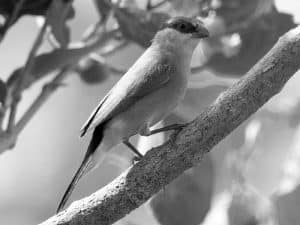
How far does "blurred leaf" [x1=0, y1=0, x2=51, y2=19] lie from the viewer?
91.5 inches

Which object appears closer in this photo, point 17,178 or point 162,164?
point 162,164

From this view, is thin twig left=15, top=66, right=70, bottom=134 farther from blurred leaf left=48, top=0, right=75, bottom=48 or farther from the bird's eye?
the bird's eye

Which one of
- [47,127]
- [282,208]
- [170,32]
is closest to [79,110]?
[47,127]

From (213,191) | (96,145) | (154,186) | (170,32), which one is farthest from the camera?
(170,32)

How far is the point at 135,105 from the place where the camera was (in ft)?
7.33

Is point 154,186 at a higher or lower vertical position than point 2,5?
lower

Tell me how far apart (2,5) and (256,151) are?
3.07 ft

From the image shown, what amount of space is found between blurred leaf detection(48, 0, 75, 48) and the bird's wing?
0.22 m

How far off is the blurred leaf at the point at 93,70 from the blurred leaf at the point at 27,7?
0.22 metres

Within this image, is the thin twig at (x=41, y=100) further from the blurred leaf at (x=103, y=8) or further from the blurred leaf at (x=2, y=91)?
the blurred leaf at (x=103, y=8)

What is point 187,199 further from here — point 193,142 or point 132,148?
point 193,142

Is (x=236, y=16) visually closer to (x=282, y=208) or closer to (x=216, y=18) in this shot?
(x=216, y=18)

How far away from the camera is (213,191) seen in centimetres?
241

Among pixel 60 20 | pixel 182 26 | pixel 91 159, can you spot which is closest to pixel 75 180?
pixel 91 159
